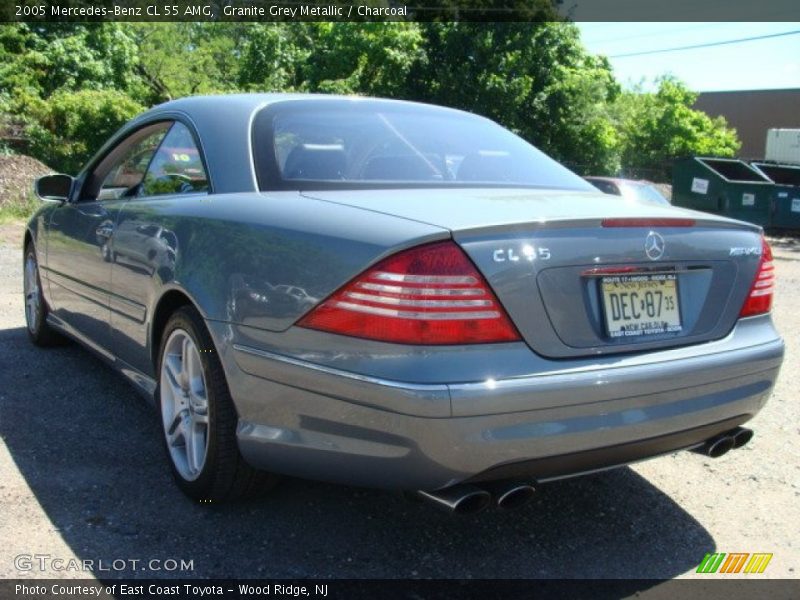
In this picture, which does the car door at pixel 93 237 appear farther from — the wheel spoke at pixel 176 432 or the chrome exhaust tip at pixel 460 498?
the chrome exhaust tip at pixel 460 498

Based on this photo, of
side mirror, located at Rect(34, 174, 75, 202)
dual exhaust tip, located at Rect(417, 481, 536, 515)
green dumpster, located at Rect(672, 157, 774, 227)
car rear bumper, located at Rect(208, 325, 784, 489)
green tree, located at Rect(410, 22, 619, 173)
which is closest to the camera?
car rear bumper, located at Rect(208, 325, 784, 489)

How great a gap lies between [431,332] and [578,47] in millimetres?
27111

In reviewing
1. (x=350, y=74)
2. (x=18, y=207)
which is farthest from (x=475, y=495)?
(x=350, y=74)

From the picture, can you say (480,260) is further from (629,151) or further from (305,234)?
(629,151)

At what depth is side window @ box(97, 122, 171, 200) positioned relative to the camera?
3897 millimetres

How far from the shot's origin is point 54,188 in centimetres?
455

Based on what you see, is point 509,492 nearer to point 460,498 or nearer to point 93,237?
point 460,498

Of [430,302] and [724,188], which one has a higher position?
[430,302]

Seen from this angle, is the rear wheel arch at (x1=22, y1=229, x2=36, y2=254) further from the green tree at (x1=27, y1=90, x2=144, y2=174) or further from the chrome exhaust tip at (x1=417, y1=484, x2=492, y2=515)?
the green tree at (x1=27, y1=90, x2=144, y2=174)

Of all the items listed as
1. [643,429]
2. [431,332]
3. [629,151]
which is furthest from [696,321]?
[629,151]

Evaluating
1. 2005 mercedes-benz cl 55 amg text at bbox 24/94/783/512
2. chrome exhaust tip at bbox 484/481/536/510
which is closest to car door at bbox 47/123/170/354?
2005 mercedes-benz cl 55 amg text at bbox 24/94/783/512

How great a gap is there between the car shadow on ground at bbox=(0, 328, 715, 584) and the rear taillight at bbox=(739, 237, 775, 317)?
2.78 ft

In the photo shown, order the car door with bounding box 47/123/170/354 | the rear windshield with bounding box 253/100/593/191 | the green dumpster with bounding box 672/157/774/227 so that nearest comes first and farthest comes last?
1. the rear windshield with bounding box 253/100/593/191
2. the car door with bounding box 47/123/170/354
3. the green dumpster with bounding box 672/157/774/227

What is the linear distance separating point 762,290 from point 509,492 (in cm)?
129
